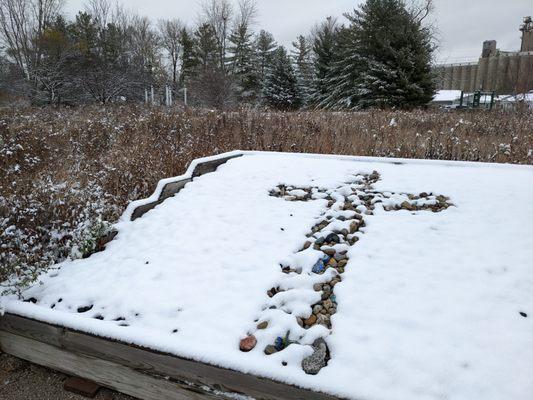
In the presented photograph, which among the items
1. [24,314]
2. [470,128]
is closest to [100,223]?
[24,314]

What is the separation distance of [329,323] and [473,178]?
2.65 meters

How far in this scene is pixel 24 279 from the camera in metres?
2.49

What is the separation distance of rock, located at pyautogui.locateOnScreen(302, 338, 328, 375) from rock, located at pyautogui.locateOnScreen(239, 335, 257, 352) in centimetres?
31

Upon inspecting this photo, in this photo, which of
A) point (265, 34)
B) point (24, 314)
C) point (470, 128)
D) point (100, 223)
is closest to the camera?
point (24, 314)

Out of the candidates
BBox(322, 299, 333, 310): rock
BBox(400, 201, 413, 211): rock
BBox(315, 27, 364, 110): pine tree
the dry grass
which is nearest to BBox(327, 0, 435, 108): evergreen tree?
BBox(315, 27, 364, 110): pine tree

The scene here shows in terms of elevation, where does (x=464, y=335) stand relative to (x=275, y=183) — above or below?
below

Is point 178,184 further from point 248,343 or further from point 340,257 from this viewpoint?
point 248,343

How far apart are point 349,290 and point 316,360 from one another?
2.01ft

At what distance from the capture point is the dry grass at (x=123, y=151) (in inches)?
130

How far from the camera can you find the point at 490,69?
3597 cm

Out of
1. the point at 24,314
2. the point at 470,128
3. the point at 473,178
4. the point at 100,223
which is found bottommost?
the point at 24,314

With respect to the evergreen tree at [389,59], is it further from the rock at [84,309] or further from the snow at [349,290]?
the rock at [84,309]

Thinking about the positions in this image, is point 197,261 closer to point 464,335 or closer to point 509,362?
point 464,335

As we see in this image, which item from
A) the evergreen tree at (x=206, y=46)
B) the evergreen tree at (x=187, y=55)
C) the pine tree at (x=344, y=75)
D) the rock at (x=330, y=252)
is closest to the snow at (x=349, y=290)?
the rock at (x=330, y=252)
